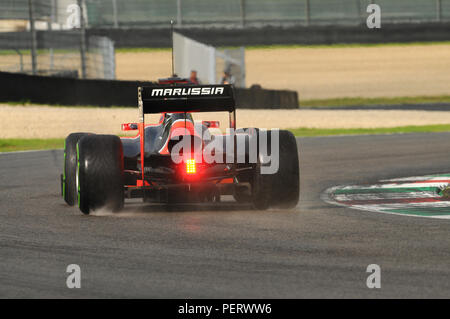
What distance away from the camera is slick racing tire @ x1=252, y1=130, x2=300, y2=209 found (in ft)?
30.2

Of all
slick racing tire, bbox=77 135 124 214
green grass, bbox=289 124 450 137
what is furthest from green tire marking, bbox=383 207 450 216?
green grass, bbox=289 124 450 137

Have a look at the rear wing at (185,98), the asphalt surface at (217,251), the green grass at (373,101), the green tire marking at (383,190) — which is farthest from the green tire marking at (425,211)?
the green grass at (373,101)

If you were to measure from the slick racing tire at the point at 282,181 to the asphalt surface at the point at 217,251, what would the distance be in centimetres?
14

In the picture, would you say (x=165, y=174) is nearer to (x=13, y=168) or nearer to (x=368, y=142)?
(x=13, y=168)

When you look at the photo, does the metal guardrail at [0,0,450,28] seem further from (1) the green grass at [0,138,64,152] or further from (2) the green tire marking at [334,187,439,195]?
(2) the green tire marking at [334,187,439,195]

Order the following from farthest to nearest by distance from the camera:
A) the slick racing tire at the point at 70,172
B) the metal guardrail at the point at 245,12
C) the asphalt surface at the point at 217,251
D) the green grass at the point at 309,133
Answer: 1. the metal guardrail at the point at 245,12
2. the green grass at the point at 309,133
3. the slick racing tire at the point at 70,172
4. the asphalt surface at the point at 217,251

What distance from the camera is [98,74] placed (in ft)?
95.5

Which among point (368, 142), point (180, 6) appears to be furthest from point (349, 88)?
point (368, 142)

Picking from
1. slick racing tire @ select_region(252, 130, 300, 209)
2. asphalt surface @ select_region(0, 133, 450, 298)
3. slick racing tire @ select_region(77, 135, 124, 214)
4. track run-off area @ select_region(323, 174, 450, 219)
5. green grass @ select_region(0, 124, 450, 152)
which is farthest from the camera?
green grass @ select_region(0, 124, 450, 152)

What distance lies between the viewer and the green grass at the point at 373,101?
129 ft

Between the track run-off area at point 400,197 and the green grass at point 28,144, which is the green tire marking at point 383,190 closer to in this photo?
the track run-off area at point 400,197

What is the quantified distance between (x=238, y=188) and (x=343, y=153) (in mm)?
7876

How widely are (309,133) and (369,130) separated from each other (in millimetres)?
1836

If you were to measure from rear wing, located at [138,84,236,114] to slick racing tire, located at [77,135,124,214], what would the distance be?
1.77 ft
